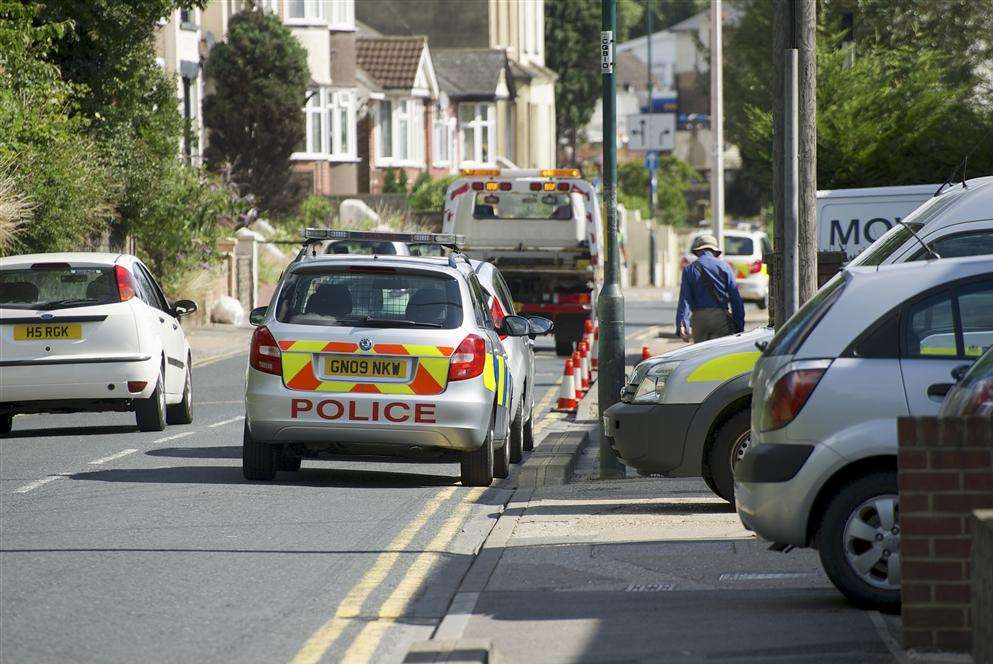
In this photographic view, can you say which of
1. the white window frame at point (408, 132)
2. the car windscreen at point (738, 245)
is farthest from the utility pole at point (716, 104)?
the white window frame at point (408, 132)

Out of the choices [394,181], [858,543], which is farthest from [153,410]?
[394,181]

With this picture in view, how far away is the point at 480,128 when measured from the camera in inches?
2736

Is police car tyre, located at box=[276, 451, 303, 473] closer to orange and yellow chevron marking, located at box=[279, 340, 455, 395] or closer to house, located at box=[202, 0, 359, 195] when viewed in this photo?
orange and yellow chevron marking, located at box=[279, 340, 455, 395]

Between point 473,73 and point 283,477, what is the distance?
185 ft

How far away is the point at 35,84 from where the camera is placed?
2375cm

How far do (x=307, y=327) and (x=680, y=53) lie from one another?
115m

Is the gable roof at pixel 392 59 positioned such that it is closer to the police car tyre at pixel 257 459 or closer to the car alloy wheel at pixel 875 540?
the police car tyre at pixel 257 459

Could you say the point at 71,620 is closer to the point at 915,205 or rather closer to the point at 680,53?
the point at 915,205

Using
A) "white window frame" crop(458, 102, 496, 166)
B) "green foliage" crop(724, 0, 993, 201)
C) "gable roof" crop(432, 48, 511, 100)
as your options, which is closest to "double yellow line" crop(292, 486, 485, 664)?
"green foliage" crop(724, 0, 993, 201)

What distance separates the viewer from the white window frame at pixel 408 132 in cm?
5903

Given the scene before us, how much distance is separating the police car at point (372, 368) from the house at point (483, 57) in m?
52.4

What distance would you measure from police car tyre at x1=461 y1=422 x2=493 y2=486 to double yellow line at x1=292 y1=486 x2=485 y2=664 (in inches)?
35.6

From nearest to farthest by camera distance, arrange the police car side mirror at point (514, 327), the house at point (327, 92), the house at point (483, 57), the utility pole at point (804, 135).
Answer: the utility pole at point (804, 135), the police car side mirror at point (514, 327), the house at point (327, 92), the house at point (483, 57)

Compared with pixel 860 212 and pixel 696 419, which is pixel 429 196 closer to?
pixel 860 212
